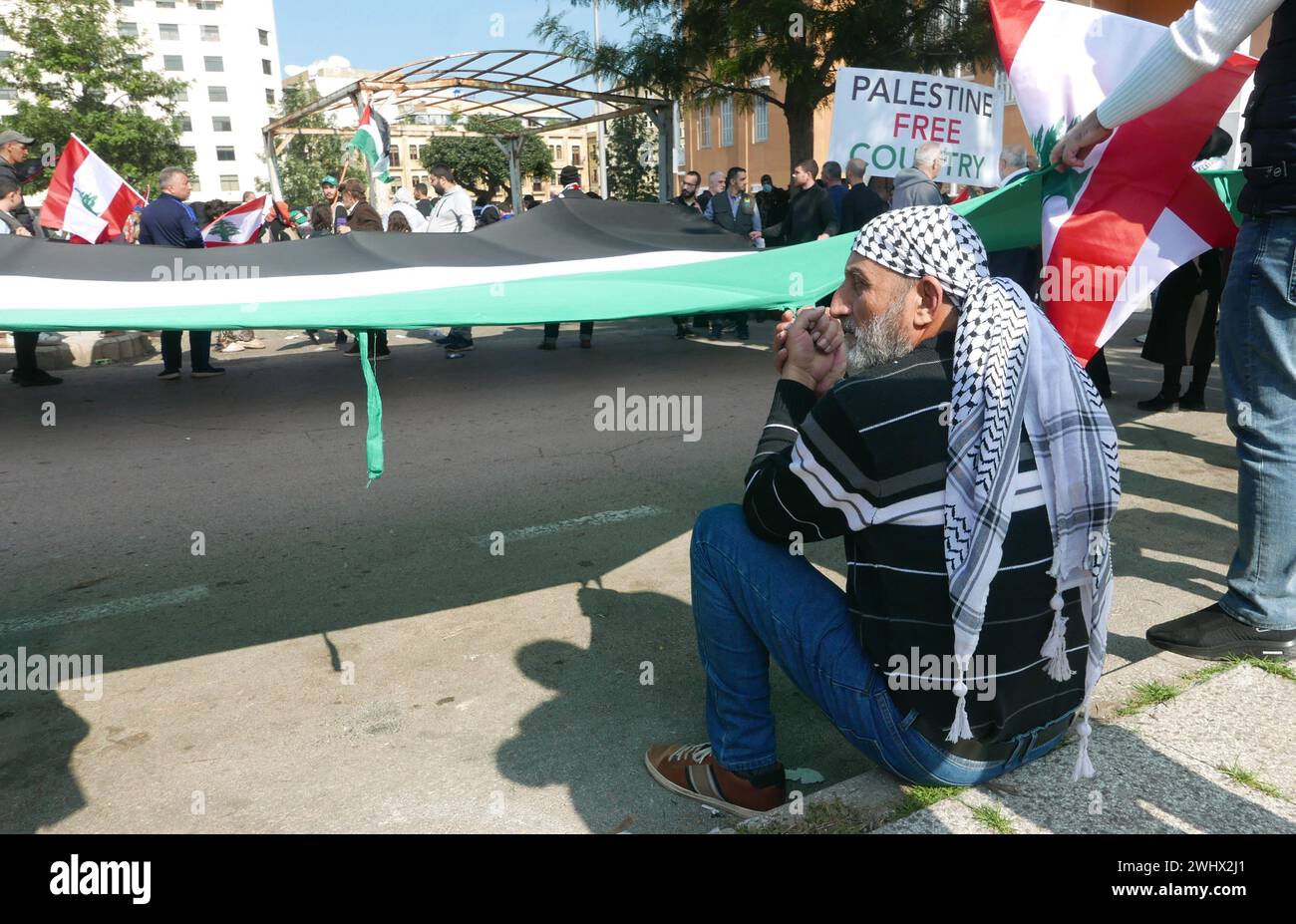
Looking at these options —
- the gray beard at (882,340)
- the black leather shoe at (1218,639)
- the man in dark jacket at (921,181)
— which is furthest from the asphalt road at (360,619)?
the man in dark jacket at (921,181)

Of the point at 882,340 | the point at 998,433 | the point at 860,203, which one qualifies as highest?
the point at 860,203

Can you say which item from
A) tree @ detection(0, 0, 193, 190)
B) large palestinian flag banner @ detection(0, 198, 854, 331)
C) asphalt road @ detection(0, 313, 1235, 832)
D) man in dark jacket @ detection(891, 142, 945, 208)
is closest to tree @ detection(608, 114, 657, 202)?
tree @ detection(0, 0, 193, 190)

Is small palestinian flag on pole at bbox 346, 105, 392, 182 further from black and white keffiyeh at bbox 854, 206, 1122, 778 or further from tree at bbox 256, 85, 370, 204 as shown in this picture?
tree at bbox 256, 85, 370, 204

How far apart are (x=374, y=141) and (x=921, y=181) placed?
9.00 meters

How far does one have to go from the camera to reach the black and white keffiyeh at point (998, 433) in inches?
71.8

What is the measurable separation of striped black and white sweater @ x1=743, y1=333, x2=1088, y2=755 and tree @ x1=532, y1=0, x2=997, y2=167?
39.4 feet

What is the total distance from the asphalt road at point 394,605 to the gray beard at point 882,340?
4.09 ft

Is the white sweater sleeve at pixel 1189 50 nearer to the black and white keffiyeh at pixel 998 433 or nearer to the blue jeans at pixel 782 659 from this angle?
the black and white keffiyeh at pixel 998 433

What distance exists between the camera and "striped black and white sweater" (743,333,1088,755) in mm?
1854

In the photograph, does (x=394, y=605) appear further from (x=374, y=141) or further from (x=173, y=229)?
(x=374, y=141)

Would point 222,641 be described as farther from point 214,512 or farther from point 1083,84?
point 1083,84

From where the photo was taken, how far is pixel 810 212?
10094 millimetres

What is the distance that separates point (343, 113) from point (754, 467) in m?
20.2

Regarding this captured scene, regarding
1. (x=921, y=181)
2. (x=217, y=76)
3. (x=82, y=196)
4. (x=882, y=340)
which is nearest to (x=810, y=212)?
(x=921, y=181)
